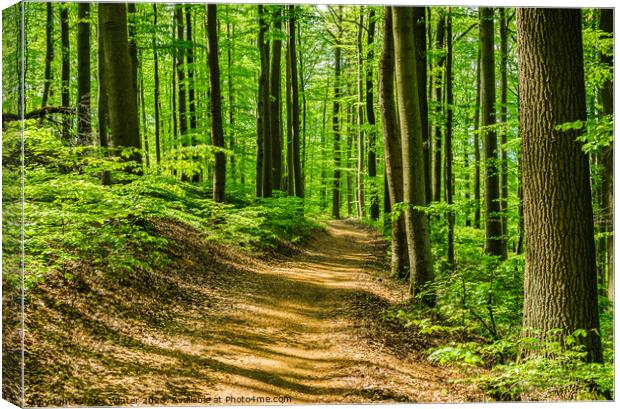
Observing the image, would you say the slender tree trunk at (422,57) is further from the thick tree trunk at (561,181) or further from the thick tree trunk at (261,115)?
the thick tree trunk at (561,181)

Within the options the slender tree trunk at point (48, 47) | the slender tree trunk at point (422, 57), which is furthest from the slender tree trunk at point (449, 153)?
the slender tree trunk at point (48, 47)

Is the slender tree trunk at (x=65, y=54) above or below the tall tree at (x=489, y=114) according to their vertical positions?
above

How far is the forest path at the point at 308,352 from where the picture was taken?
16.5 ft

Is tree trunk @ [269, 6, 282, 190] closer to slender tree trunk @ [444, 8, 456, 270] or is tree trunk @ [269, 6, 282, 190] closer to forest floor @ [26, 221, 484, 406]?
slender tree trunk @ [444, 8, 456, 270]

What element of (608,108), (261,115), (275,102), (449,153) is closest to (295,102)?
(275,102)

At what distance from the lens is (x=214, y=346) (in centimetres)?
598

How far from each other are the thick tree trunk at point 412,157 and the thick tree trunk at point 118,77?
14.2 feet

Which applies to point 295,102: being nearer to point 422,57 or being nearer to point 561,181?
point 422,57

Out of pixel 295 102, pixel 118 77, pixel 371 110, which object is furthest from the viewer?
pixel 295 102

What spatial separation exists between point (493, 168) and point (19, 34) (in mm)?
8319

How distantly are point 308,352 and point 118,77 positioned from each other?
17.8 feet

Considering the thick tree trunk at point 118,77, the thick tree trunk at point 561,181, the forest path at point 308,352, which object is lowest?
the forest path at point 308,352

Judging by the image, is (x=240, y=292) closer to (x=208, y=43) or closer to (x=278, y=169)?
(x=208, y=43)

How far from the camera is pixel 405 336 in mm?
6699
